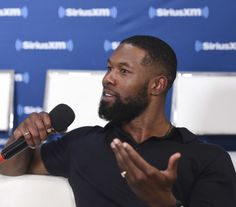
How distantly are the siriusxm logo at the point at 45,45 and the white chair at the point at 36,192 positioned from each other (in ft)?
2.61

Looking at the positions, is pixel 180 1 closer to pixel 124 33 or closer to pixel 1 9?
pixel 124 33

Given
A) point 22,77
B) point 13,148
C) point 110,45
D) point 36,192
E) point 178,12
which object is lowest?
point 36,192

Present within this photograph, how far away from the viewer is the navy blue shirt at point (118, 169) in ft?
3.94

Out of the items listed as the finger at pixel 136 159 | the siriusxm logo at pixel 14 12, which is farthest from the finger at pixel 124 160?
the siriusxm logo at pixel 14 12

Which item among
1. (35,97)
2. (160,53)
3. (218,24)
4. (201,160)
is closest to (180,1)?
(218,24)

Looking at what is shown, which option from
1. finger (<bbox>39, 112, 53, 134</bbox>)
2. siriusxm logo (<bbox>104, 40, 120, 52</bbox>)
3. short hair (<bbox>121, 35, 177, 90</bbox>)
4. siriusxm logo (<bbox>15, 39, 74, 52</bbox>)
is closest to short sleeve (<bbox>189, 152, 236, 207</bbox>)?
short hair (<bbox>121, 35, 177, 90</bbox>)

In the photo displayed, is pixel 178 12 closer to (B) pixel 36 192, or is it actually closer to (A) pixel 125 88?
(A) pixel 125 88

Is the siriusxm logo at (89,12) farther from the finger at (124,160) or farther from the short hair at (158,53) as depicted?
the finger at (124,160)

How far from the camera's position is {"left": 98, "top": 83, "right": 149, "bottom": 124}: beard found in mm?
1371

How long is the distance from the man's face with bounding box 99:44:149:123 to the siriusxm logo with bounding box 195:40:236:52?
70 cm

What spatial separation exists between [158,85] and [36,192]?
56 cm

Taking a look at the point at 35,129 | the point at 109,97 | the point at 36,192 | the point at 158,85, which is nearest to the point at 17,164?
the point at 36,192

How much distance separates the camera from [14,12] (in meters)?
2.05

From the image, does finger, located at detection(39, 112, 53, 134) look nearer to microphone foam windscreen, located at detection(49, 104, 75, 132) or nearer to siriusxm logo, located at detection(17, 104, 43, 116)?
microphone foam windscreen, located at detection(49, 104, 75, 132)
